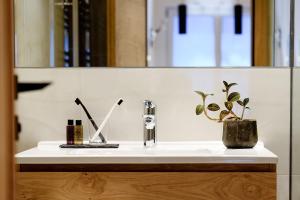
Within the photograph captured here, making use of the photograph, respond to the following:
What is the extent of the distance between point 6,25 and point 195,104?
48.3 inches

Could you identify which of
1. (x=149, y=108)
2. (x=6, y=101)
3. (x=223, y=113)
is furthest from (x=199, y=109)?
(x=6, y=101)

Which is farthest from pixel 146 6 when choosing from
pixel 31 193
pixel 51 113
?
pixel 31 193

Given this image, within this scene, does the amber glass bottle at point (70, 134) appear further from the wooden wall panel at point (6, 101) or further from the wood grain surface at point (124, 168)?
the wooden wall panel at point (6, 101)

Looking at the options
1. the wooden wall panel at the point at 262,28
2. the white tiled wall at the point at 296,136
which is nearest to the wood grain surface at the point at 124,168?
the white tiled wall at the point at 296,136


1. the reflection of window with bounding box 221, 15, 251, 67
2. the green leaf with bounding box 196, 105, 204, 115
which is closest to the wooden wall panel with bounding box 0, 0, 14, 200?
the green leaf with bounding box 196, 105, 204, 115

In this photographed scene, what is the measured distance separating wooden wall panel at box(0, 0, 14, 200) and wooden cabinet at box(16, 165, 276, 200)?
760 millimetres

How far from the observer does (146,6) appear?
5.61 ft

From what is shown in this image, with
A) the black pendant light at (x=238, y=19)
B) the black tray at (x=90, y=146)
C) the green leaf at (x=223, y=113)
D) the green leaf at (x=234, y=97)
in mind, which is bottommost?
the black tray at (x=90, y=146)

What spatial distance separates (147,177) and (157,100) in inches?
18.8

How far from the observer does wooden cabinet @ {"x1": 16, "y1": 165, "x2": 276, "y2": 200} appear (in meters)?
1.29

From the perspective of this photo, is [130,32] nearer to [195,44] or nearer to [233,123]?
[195,44]

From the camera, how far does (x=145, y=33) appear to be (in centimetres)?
171

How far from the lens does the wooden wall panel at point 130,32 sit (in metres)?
1.70

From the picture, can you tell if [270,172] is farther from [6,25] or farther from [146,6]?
[6,25]
